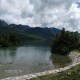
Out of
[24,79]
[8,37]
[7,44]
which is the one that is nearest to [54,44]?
[7,44]

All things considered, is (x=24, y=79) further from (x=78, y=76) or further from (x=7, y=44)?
(x=7, y=44)

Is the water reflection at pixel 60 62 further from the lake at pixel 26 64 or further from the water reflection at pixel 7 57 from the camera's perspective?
Result: the water reflection at pixel 7 57

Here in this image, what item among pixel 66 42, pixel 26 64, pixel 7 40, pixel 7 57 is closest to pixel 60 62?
pixel 26 64

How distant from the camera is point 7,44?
170 meters

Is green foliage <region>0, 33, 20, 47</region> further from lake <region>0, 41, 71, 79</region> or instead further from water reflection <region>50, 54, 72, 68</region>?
water reflection <region>50, 54, 72, 68</region>

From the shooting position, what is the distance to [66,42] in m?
114

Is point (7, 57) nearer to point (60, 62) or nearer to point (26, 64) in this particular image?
point (26, 64)

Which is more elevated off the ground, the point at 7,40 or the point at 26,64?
the point at 26,64

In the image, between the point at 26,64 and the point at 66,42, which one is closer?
the point at 26,64

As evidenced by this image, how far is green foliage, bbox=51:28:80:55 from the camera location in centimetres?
11162

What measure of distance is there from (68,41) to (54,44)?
1053cm

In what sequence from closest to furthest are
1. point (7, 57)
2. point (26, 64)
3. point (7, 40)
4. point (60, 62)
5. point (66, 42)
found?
1. point (26, 64)
2. point (60, 62)
3. point (7, 57)
4. point (66, 42)
5. point (7, 40)

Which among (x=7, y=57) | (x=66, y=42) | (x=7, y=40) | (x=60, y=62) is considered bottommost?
(x=7, y=57)

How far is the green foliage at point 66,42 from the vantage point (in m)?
112
